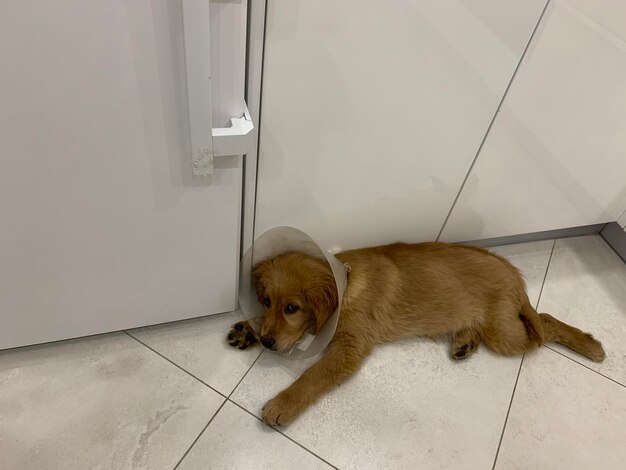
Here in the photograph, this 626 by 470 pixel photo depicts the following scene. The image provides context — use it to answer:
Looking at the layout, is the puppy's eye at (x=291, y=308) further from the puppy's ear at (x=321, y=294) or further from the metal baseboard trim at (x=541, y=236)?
the metal baseboard trim at (x=541, y=236)

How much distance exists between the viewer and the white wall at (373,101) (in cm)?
84

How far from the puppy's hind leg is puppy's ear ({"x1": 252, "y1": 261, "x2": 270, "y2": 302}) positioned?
1.89 feet

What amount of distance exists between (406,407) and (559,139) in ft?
2.65

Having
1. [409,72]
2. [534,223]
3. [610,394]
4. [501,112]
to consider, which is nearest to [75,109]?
[409,72]

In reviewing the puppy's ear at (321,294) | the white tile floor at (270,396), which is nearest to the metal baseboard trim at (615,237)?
the white tile floor at (270,396)

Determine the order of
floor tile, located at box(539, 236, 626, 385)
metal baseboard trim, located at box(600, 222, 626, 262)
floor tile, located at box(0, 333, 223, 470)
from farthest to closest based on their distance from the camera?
metal baseboard trim, located at box(600, 222, 626, 262), floor tile, located at box(539, 236, 626, 385), floor tile, located at box(0, 333, 223, 470)

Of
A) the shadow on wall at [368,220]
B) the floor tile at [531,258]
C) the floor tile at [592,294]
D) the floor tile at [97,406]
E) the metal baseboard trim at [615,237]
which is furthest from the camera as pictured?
the metal baseboard trim at [615,237]

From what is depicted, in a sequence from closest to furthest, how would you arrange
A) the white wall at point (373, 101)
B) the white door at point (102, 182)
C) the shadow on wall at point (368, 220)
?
the white door at point (102, 182), the white wall at point (373, 101), the shadow on wall at point (368, 220)

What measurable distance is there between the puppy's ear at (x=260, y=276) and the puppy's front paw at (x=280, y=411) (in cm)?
25

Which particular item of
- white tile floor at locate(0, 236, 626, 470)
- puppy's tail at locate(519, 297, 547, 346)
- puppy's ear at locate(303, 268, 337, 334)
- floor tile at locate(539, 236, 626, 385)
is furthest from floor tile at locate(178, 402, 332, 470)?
floor tile at locate(539, 236, 626, 385)

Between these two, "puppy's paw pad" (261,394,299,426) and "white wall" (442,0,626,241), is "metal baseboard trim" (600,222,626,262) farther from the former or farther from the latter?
"puppy's paw pad" (261,394,299,426)

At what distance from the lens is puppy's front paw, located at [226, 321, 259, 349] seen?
1282 millimetres

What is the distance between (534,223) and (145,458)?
4.28ft

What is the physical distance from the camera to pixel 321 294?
1.16 m
